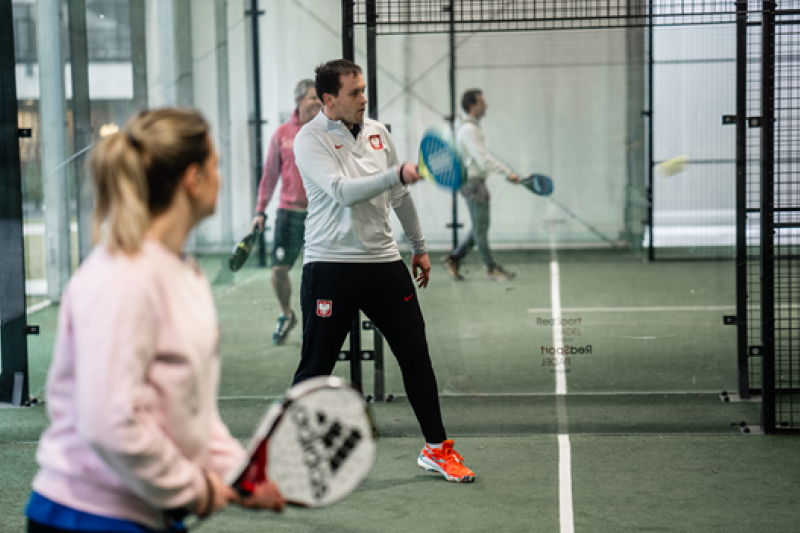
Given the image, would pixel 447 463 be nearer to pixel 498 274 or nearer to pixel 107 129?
pixel 498 274

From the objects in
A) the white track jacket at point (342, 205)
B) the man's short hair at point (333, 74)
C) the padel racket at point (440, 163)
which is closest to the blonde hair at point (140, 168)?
the padel racket at point (440, 163)

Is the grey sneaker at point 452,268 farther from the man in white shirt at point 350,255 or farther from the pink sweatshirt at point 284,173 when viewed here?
the man in white shirt at point 350,255

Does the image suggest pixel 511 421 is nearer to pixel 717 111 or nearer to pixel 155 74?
pixel 717 111

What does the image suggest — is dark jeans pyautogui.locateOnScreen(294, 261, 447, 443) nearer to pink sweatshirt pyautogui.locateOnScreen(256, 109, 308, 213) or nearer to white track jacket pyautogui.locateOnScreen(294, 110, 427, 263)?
white track jacket pyautogui.locateOnScreen(294, 110, 427, 263)

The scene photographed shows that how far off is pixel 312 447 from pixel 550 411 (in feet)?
11.5

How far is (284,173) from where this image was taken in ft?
18.1

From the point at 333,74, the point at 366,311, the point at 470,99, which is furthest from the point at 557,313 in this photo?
the point at 333,74

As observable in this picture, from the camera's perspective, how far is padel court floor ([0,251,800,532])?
3525 millimetres

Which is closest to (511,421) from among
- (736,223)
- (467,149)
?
(736,223)

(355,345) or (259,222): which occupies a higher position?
(259,222)

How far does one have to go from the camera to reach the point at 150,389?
1.44m

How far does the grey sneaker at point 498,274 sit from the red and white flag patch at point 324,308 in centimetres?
203

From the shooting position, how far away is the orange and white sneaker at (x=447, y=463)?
386 cm

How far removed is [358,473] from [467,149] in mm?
4656
